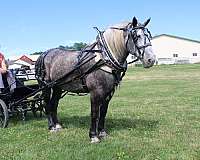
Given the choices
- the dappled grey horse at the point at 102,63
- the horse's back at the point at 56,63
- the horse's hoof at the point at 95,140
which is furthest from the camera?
the horse's back at the point at 56,63

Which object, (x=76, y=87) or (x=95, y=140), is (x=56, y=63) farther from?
(x=95, y=140)

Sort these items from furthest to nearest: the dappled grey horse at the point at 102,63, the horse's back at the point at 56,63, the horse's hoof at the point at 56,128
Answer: the horse's hoof at the point at 56,128, the horse's back at the point at 56,63, the dappled grey horse at the point at 102,63

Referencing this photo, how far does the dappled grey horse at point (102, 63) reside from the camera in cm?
891

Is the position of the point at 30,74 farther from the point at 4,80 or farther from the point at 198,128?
the point at 198,128

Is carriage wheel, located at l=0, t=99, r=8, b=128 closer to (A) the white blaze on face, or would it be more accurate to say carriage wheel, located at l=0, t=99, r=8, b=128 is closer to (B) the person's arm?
(B) the person's arm

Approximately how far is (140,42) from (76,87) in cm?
204

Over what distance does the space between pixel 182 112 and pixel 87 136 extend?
15.9 ft

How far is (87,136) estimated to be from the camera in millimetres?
10023

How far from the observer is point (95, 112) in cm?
939

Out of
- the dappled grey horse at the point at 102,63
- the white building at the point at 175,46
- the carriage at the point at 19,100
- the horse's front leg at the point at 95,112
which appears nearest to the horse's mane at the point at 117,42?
the dappled grey horse at the point at 102,63

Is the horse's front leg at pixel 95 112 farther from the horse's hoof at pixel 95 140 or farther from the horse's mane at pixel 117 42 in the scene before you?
the horse's mane at pixel 117 42

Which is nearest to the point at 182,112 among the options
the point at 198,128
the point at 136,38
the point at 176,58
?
the point at 198,128

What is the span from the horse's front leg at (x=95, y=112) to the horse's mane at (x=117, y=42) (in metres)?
0.92

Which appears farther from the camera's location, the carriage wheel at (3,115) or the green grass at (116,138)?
the carriage wheel at (3,115)
